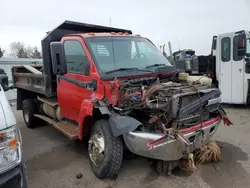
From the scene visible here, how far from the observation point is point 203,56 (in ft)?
29.5

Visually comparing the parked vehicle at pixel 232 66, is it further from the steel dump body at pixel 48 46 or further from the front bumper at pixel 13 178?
the front bumper at pixel 13 178

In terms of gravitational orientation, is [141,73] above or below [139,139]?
above

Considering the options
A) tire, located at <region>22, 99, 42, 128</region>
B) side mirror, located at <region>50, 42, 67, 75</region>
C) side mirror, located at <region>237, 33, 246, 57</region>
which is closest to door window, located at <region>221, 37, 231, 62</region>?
side mirror, located at <region>237, 33, 246, 57</region>

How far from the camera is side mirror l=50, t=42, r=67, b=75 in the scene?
380cm

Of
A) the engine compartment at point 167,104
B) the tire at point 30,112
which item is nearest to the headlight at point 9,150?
the engine compartment at point 167,104

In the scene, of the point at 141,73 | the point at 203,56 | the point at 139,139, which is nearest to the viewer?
the point at 139,139

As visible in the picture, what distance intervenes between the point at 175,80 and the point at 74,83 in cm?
177

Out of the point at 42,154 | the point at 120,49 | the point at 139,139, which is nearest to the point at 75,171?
the point at 42,154

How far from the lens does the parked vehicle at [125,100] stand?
3.05 metres

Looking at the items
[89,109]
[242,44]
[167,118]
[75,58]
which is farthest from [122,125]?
[242,44]

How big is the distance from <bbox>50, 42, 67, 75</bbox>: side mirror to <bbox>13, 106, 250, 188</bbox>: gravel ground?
1.63 metres

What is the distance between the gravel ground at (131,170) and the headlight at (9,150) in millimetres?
1437

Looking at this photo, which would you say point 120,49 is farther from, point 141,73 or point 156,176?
point 156,176

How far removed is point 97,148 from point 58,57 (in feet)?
5.30
